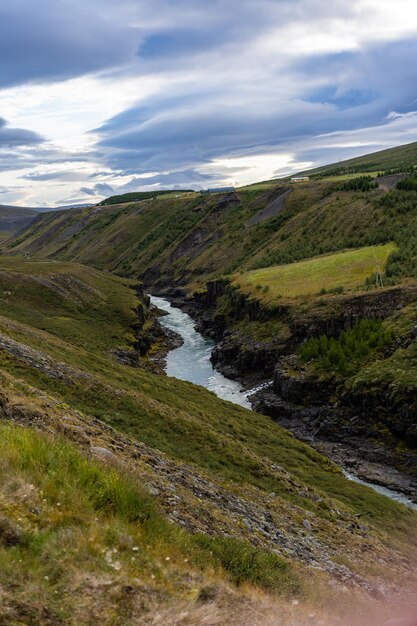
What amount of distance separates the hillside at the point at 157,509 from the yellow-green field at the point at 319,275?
3294 cm

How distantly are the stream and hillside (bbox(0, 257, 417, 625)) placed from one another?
9993 mm

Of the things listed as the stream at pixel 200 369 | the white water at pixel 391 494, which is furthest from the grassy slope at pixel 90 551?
the stream at pixel 200 369

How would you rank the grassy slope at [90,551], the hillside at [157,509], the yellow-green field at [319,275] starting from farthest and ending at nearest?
the yellow-green field at [319,275]
the hillside at [157,509]
the grassy slope at [90,551]

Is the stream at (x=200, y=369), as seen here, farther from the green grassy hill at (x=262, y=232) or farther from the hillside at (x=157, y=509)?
the green grassy hill at (x=262, y=232)

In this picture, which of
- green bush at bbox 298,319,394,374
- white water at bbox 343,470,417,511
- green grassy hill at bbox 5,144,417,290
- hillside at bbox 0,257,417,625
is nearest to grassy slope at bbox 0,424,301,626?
hillside at bbox 0,257,417,625

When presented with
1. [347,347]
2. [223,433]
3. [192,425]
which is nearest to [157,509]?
[192,425]

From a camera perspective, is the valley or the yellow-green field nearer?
the valley

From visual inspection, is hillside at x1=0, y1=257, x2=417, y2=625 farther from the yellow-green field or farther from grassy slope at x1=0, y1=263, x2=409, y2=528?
the yellow-green field

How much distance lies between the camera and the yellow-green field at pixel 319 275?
6875 cm

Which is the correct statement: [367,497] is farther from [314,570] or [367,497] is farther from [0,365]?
[0,365]

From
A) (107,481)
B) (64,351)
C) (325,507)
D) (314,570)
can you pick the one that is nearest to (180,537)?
(107,481)

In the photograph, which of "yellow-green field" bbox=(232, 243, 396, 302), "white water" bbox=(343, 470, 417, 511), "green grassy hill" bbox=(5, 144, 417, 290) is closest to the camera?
"white water" bbox=(343, 470, 417, 511)

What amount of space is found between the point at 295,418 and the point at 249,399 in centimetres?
673

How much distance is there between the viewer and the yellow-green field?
68.8 m
